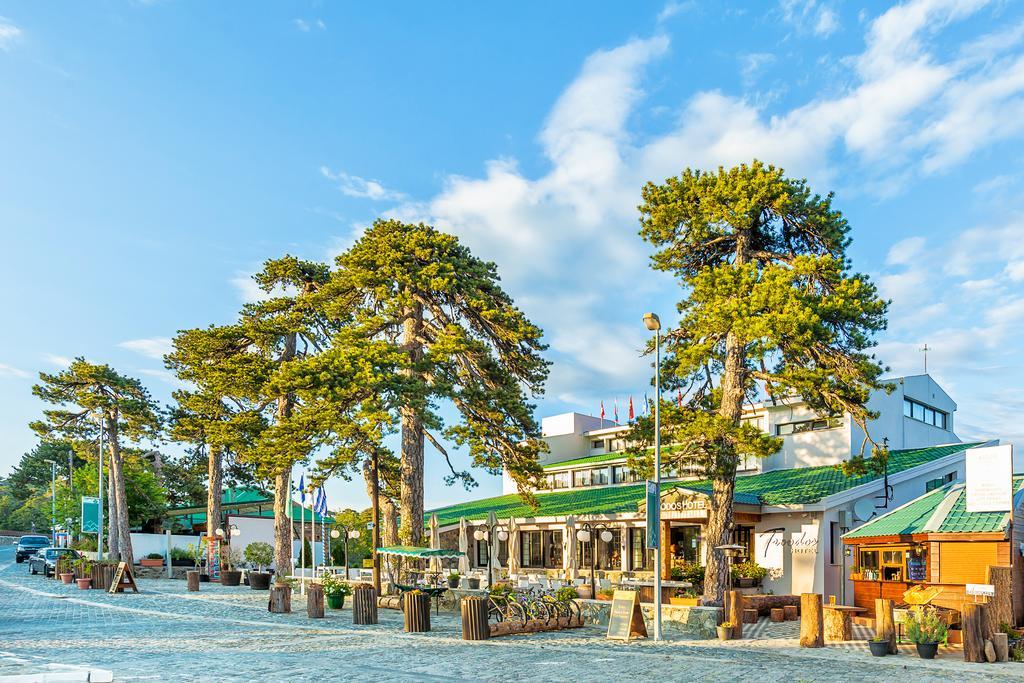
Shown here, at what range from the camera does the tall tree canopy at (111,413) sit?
1833 inches

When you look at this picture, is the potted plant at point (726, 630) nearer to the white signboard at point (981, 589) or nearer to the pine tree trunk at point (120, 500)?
the white signboard at point (981, 589)

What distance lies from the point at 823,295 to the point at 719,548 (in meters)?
8.14

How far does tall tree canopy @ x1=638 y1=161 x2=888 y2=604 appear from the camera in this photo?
24797 mm

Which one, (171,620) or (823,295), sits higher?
(823,295)

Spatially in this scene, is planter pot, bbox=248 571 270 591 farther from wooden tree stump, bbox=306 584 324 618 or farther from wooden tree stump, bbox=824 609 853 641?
wooden tree stump, bbox=824 609 853 641

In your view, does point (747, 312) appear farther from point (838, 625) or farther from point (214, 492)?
point (214, 492)

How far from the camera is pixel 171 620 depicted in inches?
978

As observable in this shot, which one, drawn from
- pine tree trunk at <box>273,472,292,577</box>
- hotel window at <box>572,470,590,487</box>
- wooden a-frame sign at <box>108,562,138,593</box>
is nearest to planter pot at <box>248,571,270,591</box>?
pine tree trunk at <box>273,472,292,577</box>

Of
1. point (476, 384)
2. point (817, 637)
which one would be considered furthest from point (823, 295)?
point (476, 384)

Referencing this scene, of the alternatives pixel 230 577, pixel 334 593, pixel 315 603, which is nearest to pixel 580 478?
pixel 230 577

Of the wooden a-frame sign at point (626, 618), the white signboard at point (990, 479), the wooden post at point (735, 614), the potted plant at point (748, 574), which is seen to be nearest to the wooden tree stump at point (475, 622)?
the wooden a-frame sign at point (626, 618)

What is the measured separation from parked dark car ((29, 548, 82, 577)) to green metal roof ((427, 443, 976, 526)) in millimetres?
22374

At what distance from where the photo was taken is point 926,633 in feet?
58.8

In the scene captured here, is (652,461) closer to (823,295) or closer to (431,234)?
(823,295)
